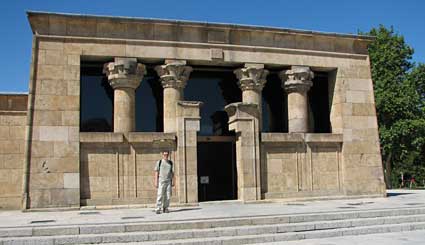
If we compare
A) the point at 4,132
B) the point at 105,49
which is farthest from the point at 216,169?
the point at 4,132

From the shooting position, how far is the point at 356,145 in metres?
21.5

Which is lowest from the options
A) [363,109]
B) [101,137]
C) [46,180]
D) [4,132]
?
[46,180]

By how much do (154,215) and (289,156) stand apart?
7.68 metres

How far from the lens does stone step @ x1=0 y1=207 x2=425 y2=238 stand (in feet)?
39.3

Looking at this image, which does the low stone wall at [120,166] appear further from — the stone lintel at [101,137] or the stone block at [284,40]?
the stone block at [284,40]

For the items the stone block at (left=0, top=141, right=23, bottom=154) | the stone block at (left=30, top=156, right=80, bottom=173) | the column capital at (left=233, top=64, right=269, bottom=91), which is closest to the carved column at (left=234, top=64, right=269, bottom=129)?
the column capital at (left=233, top=64, right=269, bottom=91)

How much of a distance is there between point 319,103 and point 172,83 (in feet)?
24.7

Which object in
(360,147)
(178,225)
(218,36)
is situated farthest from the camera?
(360,147)

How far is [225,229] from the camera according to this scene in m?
12.8

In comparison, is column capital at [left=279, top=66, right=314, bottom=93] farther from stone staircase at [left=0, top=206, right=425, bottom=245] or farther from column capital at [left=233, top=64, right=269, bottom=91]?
stone staircase at [left=0, top=206, right=425, bottom=245]

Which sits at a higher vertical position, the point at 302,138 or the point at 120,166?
the point at 302,138

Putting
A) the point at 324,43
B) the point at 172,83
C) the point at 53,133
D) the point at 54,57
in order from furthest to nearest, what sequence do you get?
the point at 324,43, the point at 172,83, the point at 54,57, the point at 53,133

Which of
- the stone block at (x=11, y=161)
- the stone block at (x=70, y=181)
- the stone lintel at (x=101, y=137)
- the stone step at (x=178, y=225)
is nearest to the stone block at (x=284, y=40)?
the stone lintel at (x=101, y=137)

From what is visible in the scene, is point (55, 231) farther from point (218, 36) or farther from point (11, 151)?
point (218, 36)
